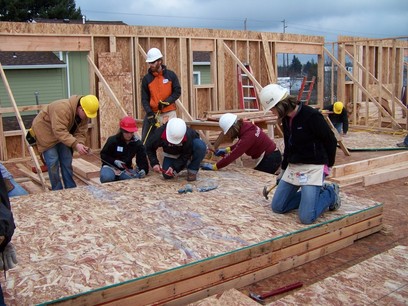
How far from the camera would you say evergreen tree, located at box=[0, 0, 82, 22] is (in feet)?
82.8

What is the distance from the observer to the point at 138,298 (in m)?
3.31

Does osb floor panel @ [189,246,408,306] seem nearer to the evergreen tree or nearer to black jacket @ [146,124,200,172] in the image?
black jacket @ [146,124,200,172]

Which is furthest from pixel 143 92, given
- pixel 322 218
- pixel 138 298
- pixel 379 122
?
pixel 379 122

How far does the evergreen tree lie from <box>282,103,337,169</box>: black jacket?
926 inches

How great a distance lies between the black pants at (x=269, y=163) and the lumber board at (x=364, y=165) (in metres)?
1.02

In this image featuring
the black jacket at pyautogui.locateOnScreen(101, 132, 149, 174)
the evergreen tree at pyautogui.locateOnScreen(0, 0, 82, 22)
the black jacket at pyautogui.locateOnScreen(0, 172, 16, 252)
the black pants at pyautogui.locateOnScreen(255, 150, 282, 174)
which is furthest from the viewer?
the evergreen tree at pyautogui.locateOnScreen(0, 0, 82, 22)

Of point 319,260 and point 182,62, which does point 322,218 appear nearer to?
point 319,260

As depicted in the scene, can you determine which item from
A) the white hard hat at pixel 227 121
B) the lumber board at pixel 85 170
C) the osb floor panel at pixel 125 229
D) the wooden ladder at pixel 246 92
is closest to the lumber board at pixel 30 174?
the lumber board at pixel 85 170

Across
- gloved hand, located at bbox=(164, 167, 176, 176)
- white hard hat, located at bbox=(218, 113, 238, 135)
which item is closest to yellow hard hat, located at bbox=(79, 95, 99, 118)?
gloved hand, located at bbox=(164, 167, 176, 176)

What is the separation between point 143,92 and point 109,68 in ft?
7.40

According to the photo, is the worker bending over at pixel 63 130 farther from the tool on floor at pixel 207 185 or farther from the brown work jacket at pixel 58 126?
the tool on floor at pixel 207 185

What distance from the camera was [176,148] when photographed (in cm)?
580

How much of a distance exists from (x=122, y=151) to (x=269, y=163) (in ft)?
7.28

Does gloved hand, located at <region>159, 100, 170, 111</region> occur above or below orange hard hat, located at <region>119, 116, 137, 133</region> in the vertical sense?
above
